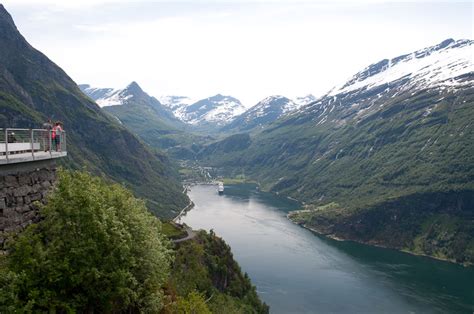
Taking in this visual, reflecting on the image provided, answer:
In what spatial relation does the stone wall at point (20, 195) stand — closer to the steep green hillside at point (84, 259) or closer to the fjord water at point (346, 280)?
the steep green hillside at point (84, 259)

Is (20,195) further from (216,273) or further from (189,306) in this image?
(216,273)

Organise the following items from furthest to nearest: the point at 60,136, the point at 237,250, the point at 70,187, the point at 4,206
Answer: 1. the point at 237,250
2. the point at 60,136
3. the point at 70,187
4. the point at 4,206

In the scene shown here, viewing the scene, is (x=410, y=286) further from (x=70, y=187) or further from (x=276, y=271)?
(x=70, y=187)

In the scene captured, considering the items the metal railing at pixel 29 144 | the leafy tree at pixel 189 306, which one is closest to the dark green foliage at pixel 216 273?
the leafy tree at pixel 189 306

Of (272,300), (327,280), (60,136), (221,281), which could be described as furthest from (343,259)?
(60,136)

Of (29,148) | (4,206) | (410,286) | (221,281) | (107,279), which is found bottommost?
(410,286)

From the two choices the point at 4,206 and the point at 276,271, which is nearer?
the point at 4,206
